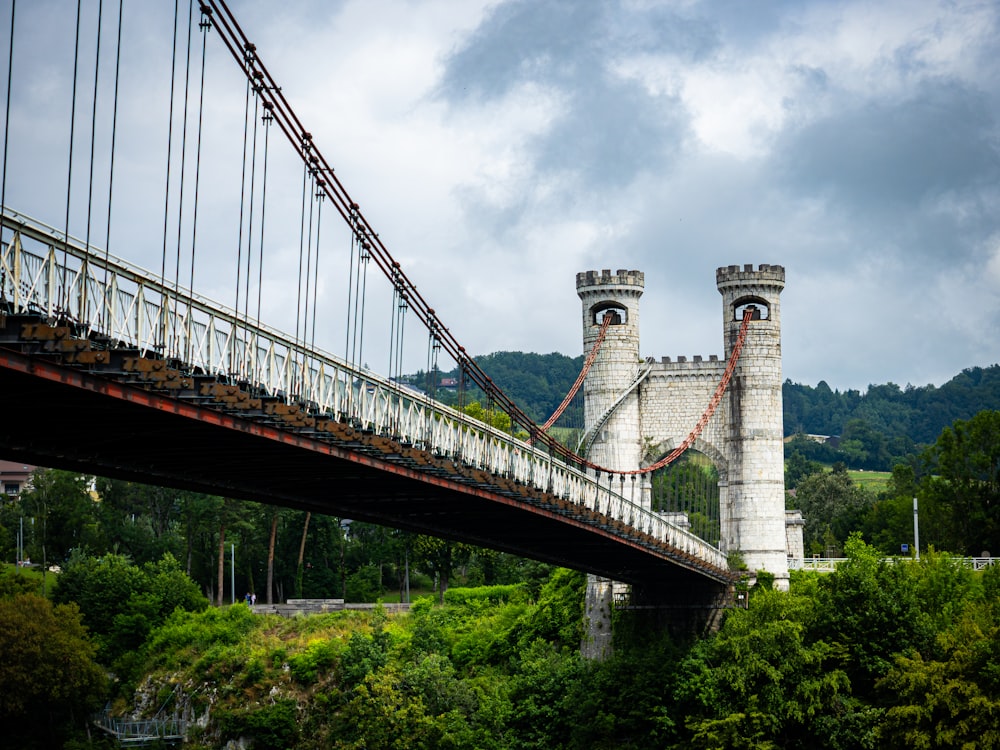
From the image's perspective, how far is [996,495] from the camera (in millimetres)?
67938

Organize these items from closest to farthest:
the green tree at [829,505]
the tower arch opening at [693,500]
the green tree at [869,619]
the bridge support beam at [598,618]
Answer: the green tree at [869,619] → the bridge support beam at [598,618] → the tower arch opening at [693,500] → the green tree at [829,505]

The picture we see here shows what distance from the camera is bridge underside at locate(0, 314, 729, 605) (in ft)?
83.0

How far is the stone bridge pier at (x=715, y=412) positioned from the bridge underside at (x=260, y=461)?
7.57 metres

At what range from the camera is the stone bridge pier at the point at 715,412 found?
59.8m

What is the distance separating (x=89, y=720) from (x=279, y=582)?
70.5ft

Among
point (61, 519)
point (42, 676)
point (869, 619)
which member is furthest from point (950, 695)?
point (61, 519)

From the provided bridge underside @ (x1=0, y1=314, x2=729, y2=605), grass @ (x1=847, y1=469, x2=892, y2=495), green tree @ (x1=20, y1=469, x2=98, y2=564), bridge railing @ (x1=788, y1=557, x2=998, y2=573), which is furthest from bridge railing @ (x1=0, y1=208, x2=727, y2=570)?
grass @ (x1=847, y1=469, x2=892, y2=495)

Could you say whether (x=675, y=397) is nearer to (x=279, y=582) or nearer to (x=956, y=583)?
(x=956, y=583)

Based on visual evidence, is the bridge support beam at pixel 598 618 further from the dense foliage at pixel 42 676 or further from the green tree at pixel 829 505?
the green tree at pixel 829 505

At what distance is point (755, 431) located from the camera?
6016cm

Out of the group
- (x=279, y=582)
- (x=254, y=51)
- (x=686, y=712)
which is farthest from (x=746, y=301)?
(x=279, y=582)

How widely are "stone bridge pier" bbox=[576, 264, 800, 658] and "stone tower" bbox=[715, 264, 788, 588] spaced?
4 centimetres

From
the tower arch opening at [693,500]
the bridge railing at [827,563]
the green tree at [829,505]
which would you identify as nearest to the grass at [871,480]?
the green tree at [829,505]

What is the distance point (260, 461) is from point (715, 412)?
29.9m
